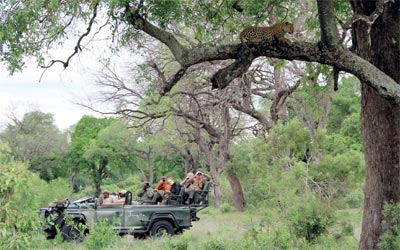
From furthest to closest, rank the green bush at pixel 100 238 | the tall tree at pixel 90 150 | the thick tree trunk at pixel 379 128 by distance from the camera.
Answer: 1. the tall tree at pixel 90 150
2. the thick tree trunk at pixel 379 128
3. the green bush at pixel 100 238

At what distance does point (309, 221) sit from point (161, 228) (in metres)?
5.91

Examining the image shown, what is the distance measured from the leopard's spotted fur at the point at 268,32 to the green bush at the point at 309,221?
3829mm

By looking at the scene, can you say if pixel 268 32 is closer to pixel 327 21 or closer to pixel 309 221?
pixel 327 21

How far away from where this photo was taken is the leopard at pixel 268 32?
8.82 meters

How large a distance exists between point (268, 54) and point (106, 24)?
2.82 meters

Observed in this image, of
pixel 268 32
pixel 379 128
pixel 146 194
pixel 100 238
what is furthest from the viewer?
pixel 146 194

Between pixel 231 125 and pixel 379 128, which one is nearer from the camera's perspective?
pixel 379 128

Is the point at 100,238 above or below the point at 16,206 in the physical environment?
below

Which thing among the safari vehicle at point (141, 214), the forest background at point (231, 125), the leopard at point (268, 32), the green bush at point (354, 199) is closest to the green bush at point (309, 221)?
the forest background at point (231, 125)

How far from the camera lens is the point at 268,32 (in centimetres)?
886

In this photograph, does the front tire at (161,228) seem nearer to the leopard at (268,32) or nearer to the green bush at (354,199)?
the green bush at (354,199)

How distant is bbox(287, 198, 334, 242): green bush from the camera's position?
11.1 m

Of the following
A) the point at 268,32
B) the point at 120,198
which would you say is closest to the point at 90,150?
the point at 120,198

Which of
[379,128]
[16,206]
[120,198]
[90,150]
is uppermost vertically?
[90,150]
